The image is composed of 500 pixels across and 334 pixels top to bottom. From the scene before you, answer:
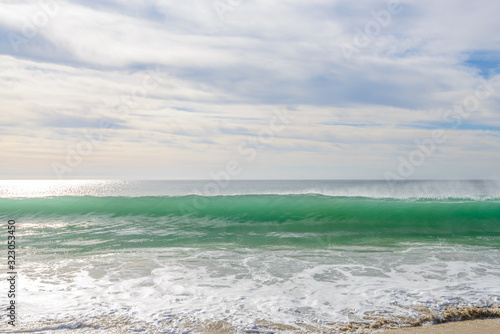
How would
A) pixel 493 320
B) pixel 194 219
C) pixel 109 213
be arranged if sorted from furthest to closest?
pixel 109 213 < pixel 194 219 < pixel 493 320

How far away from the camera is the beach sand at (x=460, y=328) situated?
379 centimetres

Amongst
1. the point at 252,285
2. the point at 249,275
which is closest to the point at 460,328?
the point at 252,285

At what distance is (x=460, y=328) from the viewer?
3900 millimetres

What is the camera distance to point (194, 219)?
1502 centimetres

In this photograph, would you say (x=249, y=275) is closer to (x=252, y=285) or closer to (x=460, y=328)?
(x=252, y=285)

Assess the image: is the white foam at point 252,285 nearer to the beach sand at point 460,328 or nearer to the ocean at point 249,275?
the ocean at point 249,275

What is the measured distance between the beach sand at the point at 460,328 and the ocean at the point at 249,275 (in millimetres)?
134

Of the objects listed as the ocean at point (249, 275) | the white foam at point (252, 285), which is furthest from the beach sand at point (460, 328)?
the white foam at point (252, 285)

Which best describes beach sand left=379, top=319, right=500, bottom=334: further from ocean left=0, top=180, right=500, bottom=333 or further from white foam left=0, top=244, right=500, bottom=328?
white foam left=0, top=244, right=500, bottom=328

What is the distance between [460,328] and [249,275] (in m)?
3.22

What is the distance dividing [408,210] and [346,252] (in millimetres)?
9075

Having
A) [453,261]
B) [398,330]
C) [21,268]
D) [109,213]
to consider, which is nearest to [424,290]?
[398,330]

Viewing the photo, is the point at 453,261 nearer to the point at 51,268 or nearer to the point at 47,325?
the point at 47,325

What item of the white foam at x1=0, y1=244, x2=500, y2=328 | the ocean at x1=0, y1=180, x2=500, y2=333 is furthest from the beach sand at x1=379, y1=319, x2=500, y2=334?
the white foam at x1=0, y1=244, x2=500, y2=328
